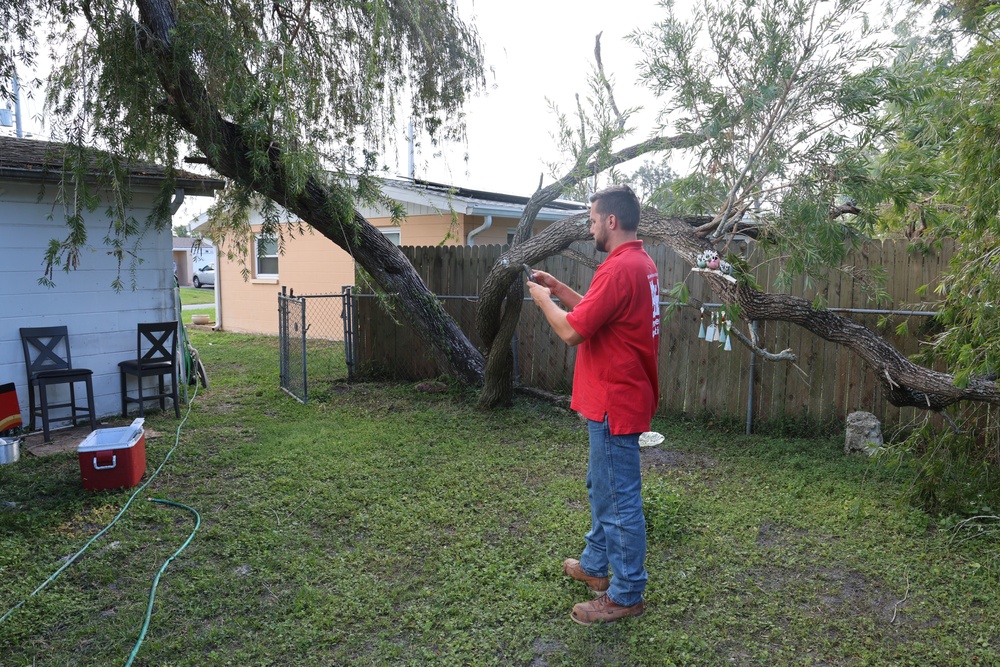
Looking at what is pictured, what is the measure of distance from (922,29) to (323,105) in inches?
234

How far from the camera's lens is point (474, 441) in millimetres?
5953

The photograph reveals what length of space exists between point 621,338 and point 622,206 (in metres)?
0.62

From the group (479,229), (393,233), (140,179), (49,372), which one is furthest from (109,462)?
(393,233)

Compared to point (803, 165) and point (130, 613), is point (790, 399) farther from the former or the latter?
point (130, 613)

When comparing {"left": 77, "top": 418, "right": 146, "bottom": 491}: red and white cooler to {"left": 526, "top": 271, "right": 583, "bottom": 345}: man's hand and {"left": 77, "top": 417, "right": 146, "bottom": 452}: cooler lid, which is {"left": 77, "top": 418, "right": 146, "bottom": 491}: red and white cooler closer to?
{"left": 77, "top": 417, "right": 146, "bottom": 452}: cooler lid

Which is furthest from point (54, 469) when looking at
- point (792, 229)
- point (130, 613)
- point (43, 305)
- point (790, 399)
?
point (790, 399)

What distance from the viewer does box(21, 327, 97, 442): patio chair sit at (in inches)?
230

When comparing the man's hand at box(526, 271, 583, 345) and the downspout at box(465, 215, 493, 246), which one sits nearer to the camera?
the man's hand at box(526, 271, 583, 345)

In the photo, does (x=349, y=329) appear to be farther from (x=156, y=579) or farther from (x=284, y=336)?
(x=156, y=579)

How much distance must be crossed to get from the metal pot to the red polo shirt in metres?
4.71

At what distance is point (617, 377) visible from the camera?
2842mm

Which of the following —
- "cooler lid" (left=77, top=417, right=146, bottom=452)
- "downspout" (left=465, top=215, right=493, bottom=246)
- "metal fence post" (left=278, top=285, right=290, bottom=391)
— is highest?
"downspout" (left=465, top=215, right=493, bottom=246)

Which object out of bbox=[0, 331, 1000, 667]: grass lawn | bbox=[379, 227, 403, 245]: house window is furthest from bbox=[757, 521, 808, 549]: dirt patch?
bbox=[379, 227, 403, 245]: house window

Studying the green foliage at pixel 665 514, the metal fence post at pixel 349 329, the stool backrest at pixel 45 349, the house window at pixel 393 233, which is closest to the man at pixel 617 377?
the green foliage at pixel 665 514
